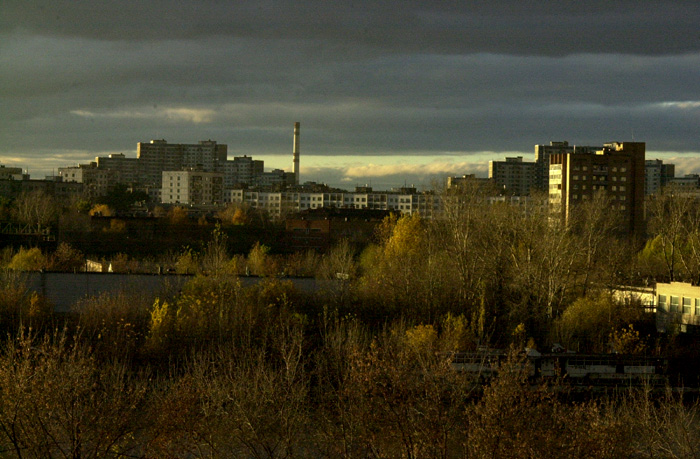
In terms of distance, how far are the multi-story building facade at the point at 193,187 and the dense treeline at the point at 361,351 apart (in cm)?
6174

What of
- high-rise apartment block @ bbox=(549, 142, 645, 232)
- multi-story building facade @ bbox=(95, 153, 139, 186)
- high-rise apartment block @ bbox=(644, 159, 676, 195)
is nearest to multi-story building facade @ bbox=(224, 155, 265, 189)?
multi-story building facade @ bbox=(95, 153, 139, 186)

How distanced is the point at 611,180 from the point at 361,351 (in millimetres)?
54200

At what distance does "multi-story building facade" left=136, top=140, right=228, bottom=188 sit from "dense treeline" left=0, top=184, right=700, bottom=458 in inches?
4302

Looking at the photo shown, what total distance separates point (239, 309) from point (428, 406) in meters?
14.2

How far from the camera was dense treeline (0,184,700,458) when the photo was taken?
47.2 feet

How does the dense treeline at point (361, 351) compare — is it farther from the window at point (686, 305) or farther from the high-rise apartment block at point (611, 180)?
the high-rise apartment block at point (611, 180)

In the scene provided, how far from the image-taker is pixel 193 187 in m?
117

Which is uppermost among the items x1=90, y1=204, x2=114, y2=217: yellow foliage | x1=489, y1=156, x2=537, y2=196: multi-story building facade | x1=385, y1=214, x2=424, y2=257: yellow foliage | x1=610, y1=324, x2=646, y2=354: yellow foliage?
x1=489, y1=156, x2=537, y2=196: multi-story building facade

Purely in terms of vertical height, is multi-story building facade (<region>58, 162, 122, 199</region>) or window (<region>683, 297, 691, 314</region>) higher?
multi-story building facade (<region>58, 162, 122, 199</region>)

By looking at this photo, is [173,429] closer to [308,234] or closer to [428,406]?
[428,406]

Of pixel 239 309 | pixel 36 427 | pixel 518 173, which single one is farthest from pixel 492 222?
pixel 518 173

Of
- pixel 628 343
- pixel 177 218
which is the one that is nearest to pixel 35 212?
pixel 177 218

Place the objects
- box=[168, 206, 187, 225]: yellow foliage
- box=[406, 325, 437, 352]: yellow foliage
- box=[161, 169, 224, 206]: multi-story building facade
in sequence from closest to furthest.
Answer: box=[406, 325, 437, 352]: yellow foliage
box=[168, 206, 187, 225]: yellow foliage
box=[161, 169, 224, 206]: multi-story building facade

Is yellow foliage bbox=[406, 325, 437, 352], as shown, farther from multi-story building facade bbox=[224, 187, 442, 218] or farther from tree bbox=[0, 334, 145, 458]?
multi-story building facade bbox=[224, 187, 442, 218]
